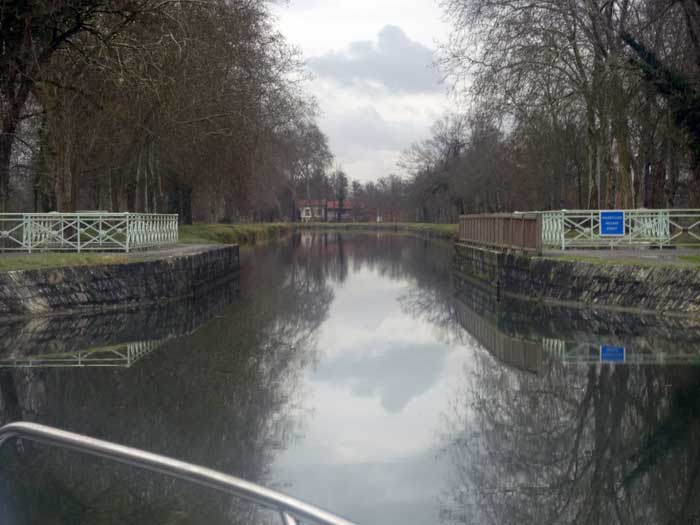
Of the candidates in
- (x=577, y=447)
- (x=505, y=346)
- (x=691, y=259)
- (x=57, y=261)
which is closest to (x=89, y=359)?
(x=505, y=346)

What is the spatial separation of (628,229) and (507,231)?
Result: 336cm

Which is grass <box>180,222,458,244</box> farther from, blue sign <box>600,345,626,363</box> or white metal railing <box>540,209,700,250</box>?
blue sign <box>600,345,626,363</box>

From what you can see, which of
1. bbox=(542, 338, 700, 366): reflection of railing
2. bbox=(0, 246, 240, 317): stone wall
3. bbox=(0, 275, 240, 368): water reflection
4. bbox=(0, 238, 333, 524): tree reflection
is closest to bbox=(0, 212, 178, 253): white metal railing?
bbox=(0, 246, 240, 317): stone wall

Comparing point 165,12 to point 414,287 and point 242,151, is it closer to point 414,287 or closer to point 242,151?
point 414,287

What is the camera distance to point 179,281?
1998 centimetres

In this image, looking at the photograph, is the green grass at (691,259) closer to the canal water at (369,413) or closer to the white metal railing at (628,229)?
the canal water at (369,413)

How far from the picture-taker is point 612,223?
874 inches

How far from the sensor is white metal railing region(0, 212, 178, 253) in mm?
20953

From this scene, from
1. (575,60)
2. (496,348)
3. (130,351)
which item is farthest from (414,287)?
(130,351)

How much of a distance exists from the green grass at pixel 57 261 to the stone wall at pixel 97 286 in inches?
10.7

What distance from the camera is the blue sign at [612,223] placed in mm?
22125

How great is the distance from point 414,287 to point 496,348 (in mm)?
11304

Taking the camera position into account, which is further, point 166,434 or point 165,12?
point 165,12

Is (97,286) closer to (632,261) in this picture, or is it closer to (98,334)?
(98,334)
